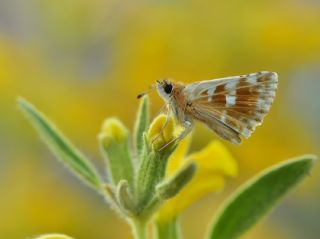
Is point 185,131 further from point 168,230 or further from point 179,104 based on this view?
point 168,230

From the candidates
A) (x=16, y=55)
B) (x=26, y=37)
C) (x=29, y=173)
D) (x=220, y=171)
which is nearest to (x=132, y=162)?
(x=220, y=171)

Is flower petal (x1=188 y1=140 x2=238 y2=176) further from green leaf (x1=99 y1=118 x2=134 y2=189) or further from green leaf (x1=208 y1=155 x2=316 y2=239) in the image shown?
green leaf (x1=99 y1=118 x2=134 y2=189)

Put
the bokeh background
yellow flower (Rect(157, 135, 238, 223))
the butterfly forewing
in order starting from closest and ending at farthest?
the butterfly forewing < yellow flower (Rect(157, 135, 238, 223)) < the bokeh background

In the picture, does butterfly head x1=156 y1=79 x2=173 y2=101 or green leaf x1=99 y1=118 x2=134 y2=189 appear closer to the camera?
green leaf x1=99 y1=118 x2=134 y2=189

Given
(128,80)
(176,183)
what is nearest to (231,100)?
(176,183)

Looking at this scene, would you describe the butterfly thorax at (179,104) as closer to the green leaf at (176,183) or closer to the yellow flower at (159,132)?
the yellow flower at (159,132)

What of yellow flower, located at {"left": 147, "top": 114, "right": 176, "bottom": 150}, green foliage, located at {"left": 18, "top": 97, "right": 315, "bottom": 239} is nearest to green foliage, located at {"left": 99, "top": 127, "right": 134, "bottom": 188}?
green foliage, located at {"left": 18, "top": 97, "right": 315, "bottom": 239}

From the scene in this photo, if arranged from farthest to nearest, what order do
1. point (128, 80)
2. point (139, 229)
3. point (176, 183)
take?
point (128, 80)
point (139, 229)
point (176, 183)
